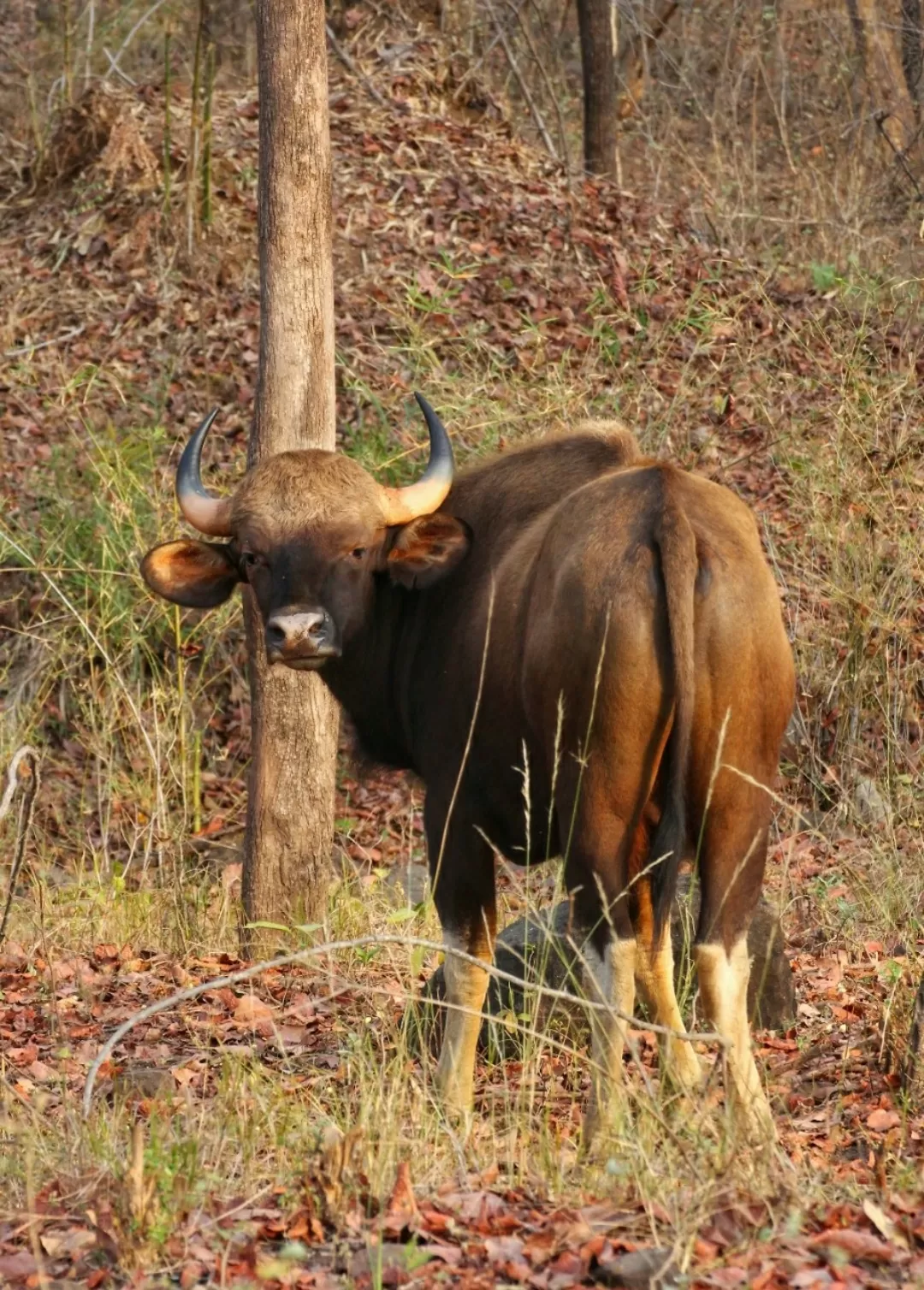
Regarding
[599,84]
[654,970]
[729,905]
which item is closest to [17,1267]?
[729,905]

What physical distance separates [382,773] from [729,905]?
3065 mm

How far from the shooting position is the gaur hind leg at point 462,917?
19.0 feet

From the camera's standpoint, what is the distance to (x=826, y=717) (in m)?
10.3

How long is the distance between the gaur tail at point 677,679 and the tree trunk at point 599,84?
12.5 m

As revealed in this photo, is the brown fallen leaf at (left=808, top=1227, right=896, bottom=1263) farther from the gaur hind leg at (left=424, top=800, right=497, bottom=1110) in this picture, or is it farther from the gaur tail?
the gaur hind leg at (left=424, top=800, right=497, bottom=1110)

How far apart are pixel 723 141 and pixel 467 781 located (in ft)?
50.2

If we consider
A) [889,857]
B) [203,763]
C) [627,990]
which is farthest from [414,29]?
[627,990]

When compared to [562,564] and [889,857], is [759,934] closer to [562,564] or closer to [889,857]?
[889,857]

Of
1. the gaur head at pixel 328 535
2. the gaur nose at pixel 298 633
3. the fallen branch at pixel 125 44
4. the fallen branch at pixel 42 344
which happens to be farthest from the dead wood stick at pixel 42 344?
the gaur nose at pixel 298 633

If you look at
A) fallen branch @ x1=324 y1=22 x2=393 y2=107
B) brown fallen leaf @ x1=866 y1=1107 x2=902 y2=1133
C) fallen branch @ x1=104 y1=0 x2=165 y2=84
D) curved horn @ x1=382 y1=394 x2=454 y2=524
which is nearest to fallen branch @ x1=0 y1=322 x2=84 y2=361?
fallen branch @ x1=324 y1=22 x2=393 y2=107

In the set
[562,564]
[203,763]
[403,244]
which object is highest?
[403,244]

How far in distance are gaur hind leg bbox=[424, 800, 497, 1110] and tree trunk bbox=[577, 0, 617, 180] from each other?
39.9ft

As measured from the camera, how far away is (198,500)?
649 centimetres

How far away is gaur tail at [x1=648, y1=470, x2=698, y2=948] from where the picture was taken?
473 cm
